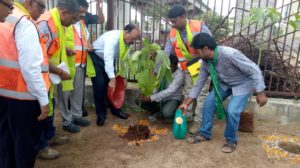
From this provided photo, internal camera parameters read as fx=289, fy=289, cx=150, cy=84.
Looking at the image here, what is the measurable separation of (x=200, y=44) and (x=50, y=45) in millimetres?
1671

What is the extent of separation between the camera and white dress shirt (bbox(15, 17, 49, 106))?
2.04m

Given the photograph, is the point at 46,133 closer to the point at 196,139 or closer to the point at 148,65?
the point at 148,65

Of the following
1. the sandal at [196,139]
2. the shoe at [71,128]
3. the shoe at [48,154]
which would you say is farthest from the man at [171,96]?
the shoe at [48,154]

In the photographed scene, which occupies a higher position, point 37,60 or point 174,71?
point 37,60

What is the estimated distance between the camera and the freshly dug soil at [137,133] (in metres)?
3.96

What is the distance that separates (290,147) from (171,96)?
5.80 feet

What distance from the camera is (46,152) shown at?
10.8 feet

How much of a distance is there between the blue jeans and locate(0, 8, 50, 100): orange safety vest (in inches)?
88.6

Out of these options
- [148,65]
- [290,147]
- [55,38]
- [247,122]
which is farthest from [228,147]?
[55,38]

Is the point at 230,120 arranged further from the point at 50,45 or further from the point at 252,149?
the point at 50,45

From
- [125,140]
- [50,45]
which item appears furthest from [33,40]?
[125,140]

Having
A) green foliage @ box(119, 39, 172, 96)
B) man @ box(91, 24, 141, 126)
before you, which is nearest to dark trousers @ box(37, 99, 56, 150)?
man @ box(91, 24, 141, 126)

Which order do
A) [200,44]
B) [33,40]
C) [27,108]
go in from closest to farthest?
1. [33,40]
2. [27,108]
3. [200,44]

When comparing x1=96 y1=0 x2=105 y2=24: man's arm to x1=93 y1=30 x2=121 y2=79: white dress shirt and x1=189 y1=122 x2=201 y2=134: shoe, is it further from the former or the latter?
x1=189 y1=122 x2=201 y2=134: shoe
